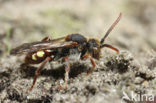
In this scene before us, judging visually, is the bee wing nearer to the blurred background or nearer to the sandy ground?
the sandy ground

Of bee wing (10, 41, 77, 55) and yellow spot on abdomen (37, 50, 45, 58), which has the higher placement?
bee wing (10, 41, 77, 55)

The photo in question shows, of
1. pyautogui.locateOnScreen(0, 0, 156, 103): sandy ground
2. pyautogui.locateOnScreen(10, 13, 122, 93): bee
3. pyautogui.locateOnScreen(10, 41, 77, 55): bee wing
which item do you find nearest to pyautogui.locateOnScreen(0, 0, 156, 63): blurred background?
pyautogui.locateOnScreen(0, 0, 156, 103): sandy ground

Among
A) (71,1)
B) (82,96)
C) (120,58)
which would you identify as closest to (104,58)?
(120,58)

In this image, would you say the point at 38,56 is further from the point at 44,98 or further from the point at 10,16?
the point at 10,16

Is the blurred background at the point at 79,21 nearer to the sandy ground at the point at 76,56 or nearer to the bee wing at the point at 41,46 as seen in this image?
Answer: the sandy ground at the point at 76,56

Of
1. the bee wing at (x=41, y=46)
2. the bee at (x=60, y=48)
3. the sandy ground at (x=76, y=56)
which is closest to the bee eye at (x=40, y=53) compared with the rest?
the bee at (x=60, y=48)

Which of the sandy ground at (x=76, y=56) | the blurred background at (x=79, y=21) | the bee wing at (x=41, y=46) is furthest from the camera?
the blurred background at (x=79, y=21)

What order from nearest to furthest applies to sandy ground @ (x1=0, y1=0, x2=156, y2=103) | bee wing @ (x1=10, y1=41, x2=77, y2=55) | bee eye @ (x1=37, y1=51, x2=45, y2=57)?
sandy ground @ (x1=0, y1=0, x2=156, y2=103) → bee wing @ (x1=10, y1=41, x2=77, y2=55) → bee eye @ (x1=37, y1=51, x2=45, y2=57)

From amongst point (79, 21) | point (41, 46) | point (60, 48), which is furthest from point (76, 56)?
point (79, 21)
